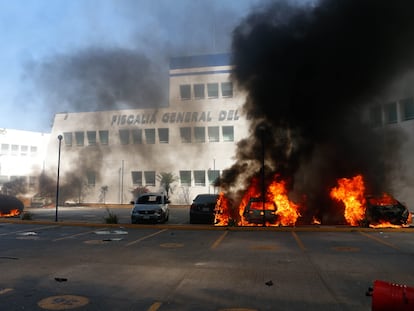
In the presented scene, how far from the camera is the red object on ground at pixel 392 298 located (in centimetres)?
348

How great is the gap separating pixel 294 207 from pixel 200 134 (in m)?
21.7

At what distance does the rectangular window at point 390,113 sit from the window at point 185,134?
60.2 feet

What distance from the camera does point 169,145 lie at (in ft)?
120

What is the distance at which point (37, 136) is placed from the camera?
2093 inches

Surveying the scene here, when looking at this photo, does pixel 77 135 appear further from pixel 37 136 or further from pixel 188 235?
pixel 188 235

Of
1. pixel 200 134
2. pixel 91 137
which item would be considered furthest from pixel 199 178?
pixel 91 137

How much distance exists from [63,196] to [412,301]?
1414 inches

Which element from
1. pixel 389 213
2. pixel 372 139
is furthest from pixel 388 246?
pixel 372 139

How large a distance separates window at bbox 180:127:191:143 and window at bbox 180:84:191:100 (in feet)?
9.95

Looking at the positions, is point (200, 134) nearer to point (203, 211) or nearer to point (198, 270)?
point (203, 211)

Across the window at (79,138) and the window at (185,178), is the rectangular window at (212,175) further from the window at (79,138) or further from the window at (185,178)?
the window at (79,138)

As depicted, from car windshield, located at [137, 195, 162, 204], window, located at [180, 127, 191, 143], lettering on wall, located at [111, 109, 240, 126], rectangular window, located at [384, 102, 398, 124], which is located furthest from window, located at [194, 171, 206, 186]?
car windshield, located at [137, 195, 162, 204]

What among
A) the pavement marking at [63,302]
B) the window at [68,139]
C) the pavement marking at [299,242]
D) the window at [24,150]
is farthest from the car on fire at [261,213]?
the window at [24,150]

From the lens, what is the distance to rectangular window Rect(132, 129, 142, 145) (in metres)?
36.7
